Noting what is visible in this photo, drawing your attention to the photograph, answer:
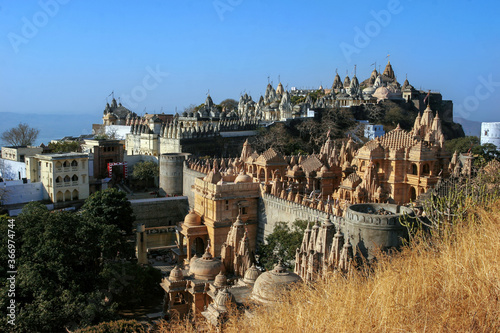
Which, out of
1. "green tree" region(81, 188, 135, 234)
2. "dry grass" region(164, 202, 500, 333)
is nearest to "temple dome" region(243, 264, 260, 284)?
"dry grass" region(164, 202, 500, 333)

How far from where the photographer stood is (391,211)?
20.5 m

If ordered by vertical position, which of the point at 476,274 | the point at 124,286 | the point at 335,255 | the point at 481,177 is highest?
the point at 481,177

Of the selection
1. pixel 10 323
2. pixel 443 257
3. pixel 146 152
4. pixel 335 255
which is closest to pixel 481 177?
pixel 335 255

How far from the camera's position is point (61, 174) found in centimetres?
3572

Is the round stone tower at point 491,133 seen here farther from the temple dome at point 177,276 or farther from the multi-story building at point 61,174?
the temple dome at point 177,276

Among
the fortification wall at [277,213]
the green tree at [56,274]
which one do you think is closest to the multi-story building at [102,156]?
the fortification wall at [277,213]

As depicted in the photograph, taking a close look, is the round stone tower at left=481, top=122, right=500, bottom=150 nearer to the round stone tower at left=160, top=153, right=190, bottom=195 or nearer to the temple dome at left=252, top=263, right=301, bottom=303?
the round stone tower at left=160, top=153, right=190, bottom=195

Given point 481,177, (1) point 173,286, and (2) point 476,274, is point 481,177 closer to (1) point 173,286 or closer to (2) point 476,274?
(2) point 476,274

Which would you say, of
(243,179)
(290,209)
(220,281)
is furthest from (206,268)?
(243,179)

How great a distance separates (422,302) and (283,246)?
13.6 m

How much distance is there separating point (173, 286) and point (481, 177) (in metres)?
13.0

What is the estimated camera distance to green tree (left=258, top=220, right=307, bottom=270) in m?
23.0

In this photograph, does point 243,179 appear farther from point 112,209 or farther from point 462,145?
point 462,145

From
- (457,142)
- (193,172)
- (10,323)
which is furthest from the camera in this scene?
(457,142)
